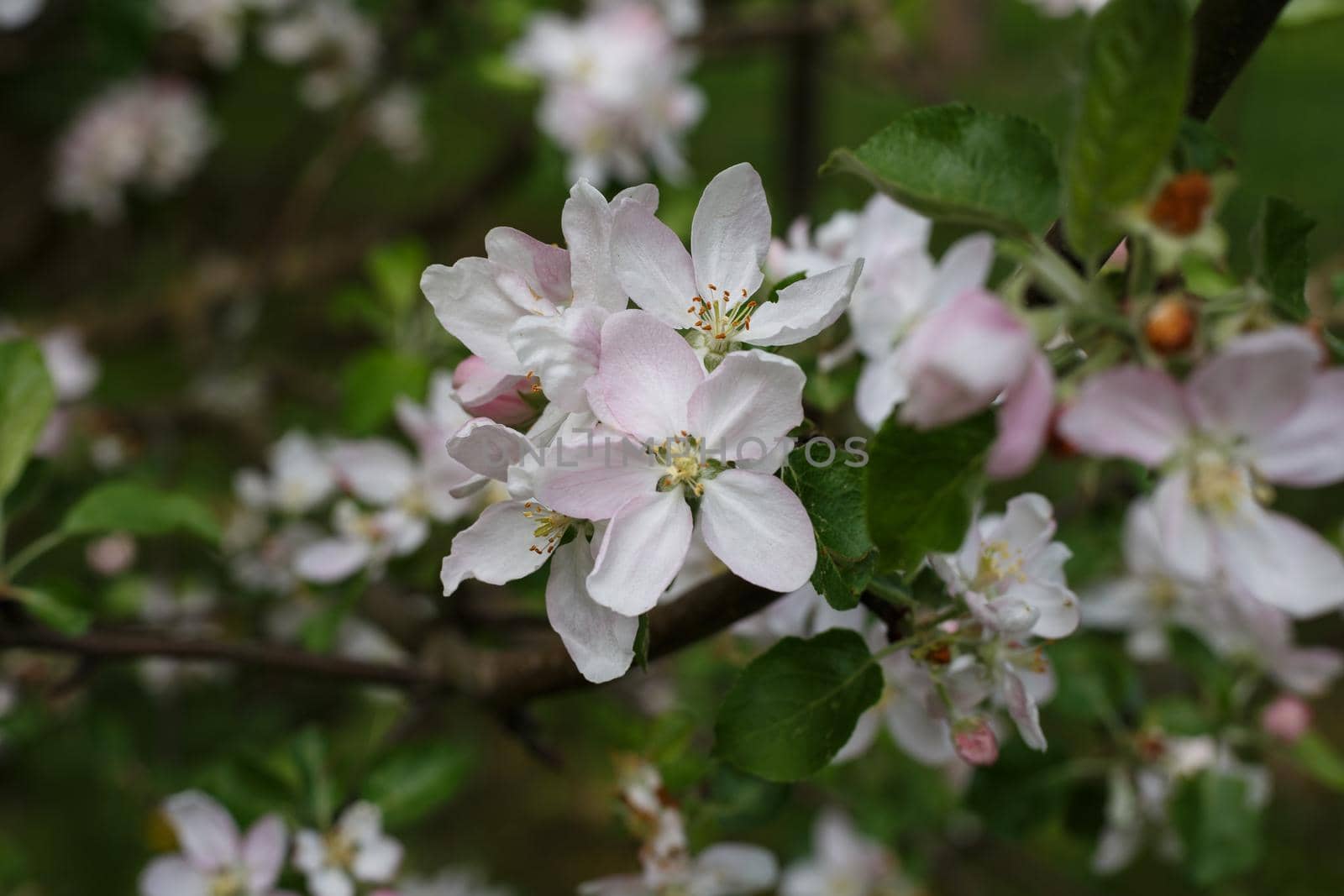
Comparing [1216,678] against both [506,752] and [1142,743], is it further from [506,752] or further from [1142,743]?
[506,752]

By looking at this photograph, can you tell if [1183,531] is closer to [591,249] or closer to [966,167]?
[966,167]

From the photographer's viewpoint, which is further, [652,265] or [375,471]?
[375,471]

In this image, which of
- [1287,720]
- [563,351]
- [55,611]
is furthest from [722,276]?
[1287,720]

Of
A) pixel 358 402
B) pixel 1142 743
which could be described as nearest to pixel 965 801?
pixel 1142 743

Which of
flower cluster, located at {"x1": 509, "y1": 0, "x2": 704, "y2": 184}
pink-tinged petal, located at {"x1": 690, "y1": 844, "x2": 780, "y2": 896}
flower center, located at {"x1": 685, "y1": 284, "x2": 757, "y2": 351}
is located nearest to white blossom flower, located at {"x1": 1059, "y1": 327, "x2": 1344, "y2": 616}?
flower center, located at {"x1": 685, "y1": 284, "x2": 757, "y2": 351}

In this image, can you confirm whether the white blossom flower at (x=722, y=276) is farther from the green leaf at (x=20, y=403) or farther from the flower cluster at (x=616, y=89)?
the flower cluster at (x=616, y=89)

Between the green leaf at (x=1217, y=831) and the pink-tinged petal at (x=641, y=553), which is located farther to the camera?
the green leaf at (x=1217, y=831)

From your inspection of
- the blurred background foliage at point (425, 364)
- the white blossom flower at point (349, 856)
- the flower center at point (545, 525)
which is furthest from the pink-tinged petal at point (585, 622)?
the white blossom flower at point (349, 856)
